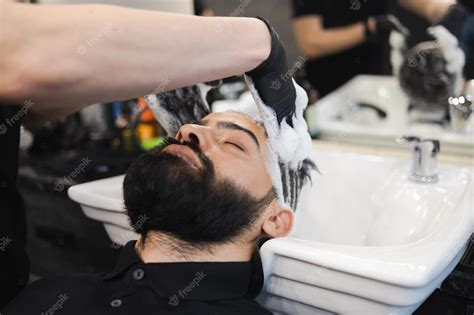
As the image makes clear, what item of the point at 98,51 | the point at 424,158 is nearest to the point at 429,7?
the point at 424,158

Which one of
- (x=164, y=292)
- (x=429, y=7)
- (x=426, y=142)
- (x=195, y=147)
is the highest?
(x=429, y=7)

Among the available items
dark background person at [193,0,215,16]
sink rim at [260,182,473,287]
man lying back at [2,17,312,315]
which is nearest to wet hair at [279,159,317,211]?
man lying back at [2,17,312,315]

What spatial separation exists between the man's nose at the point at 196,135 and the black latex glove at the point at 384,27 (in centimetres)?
84

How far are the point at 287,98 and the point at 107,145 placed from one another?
1166mm

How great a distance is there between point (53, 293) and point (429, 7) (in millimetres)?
1403

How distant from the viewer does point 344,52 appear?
189 centimetres

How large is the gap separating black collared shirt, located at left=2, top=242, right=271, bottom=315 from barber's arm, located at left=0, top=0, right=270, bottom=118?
1.51 ft

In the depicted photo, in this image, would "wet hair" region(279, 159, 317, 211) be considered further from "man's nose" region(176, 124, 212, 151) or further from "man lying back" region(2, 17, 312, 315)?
"man's nose" region(176, 124, 212, 151)

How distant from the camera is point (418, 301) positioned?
0.95 metres

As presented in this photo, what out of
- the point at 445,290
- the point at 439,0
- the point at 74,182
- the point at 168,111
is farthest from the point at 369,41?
the point at 74,182

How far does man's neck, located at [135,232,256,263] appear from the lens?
3.85 ft

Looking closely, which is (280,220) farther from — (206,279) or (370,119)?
(370,119)

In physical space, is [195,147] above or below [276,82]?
below

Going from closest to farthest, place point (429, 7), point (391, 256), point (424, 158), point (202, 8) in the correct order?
1. point (391, 256)
2. point (424, 158)
3. point (429, 7)
4. point (202, 8)
